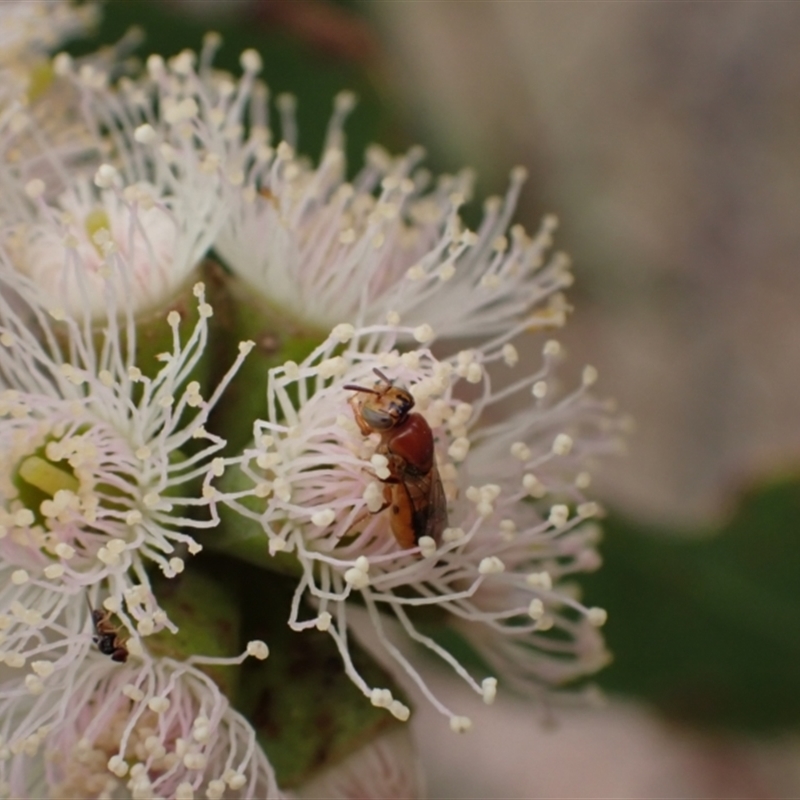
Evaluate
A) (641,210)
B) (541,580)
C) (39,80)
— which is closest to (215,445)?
(541,580)

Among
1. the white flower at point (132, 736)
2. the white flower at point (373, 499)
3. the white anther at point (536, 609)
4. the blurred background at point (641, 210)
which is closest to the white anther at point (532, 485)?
the white flower at point (373, 499)

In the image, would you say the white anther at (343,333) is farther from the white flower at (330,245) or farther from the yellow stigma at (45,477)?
the yellow stigma at (45,477)

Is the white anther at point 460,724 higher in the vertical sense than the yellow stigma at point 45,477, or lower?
lower

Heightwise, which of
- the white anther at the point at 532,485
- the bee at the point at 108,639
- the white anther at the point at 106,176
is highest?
the white anther at the point at 106,176

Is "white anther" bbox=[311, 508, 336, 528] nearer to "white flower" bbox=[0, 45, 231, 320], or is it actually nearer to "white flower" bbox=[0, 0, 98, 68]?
"white flower" bbox=[0, 45, 231, 320]

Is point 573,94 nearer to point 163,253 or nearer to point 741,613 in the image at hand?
point 741,613
